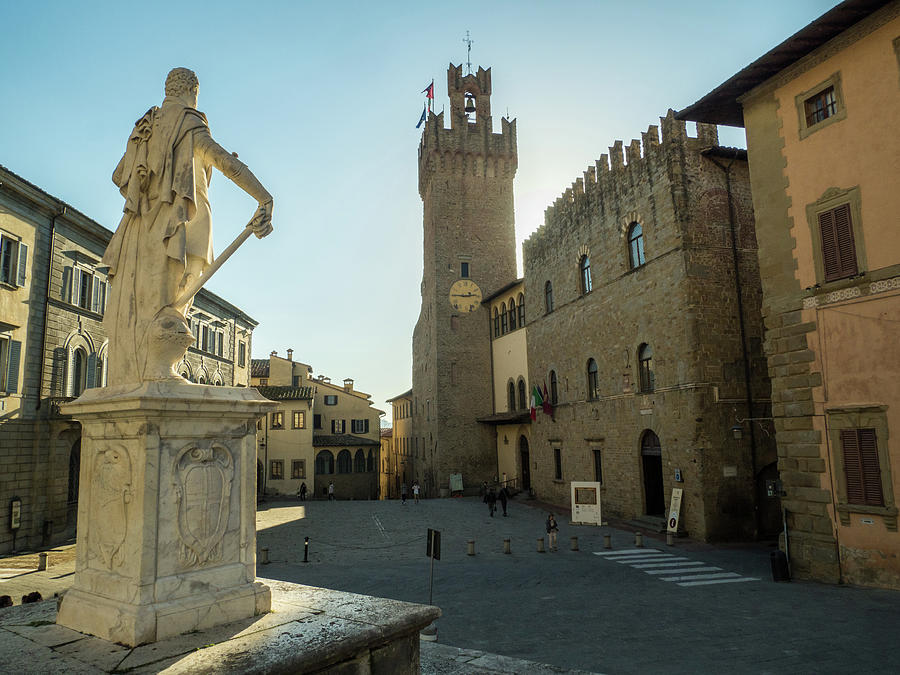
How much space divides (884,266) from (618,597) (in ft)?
26.9

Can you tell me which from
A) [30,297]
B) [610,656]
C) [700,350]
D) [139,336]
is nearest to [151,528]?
[139,336]

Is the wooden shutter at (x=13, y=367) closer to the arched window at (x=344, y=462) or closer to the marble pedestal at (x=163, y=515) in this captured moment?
the marble pedestal at (x=163, y=515)

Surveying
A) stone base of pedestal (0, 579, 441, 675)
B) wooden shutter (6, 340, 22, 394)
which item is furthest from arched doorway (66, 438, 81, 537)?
stone base of pedestal (0, 579, 441, 675)

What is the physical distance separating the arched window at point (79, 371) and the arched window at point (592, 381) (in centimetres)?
1960

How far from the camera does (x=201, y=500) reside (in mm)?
4055

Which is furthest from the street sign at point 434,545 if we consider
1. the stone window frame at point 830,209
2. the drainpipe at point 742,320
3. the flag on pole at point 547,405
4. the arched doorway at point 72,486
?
the flag on pole at point 547,405

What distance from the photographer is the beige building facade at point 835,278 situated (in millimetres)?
11375

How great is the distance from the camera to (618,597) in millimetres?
12078

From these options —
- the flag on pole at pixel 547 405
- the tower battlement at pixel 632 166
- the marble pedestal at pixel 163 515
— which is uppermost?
the tower battlement at pixel 632 166

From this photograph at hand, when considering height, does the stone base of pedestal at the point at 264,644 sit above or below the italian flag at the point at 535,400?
below

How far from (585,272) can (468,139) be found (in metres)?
19.1

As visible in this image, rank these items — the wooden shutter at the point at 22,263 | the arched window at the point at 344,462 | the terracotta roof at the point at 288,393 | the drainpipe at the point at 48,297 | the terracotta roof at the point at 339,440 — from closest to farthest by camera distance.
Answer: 1. the wooden shutter at the point at 22,263
2. the drainpipe at the point at 48,297
3. the terracotta roof at the point at 288,393
4. the terracotta roof at the point at 339,440
5. the arched window at the point at 344,462

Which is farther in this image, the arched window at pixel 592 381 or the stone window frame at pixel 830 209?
the arched window at pixel 592 381

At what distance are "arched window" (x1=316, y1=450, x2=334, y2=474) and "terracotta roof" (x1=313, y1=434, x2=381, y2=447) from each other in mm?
785
